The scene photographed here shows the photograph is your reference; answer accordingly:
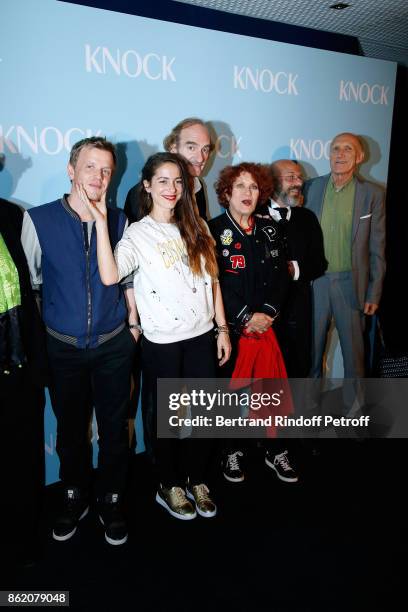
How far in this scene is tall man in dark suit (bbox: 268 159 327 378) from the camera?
292cm

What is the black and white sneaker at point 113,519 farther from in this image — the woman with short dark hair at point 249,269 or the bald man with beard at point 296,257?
the bald man with beard at point 296,257

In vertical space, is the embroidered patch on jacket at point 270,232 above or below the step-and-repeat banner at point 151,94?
below

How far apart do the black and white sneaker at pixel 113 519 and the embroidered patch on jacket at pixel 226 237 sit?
4.52 ft

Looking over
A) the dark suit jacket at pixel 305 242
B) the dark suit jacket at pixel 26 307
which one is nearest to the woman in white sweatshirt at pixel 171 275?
the dark suit jacket at pixel 26 307

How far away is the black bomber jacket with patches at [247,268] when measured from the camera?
2.61m

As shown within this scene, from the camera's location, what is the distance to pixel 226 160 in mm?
3055

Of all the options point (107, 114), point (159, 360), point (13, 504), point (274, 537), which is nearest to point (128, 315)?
point (159, 360)

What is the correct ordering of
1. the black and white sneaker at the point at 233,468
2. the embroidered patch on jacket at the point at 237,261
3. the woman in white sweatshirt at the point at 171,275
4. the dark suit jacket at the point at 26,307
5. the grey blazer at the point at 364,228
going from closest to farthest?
the dark suit jacket at the point at 26,307 < the woman in white sweatshirt at the point at 171,275 < the embroidered patch on jacket at the point at 237,261 < the black and white sneaker at the point at 233,468 < the grey blazer at the point at 364,228

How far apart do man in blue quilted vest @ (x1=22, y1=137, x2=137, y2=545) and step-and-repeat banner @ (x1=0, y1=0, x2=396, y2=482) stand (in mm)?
470

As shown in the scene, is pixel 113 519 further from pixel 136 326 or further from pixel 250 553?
pixel 136 326

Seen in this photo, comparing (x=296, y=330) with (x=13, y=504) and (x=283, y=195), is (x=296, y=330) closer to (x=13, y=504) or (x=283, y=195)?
(x=283, y=195)

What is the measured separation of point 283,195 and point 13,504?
223 cm

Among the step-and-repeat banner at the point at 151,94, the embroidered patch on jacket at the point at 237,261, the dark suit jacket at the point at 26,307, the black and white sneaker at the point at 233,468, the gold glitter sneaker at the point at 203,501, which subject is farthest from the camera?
the black and white sneaker at the point at 233,468

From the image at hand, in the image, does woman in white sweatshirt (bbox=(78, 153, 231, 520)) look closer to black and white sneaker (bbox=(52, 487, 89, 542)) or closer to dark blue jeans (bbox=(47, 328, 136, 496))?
dark blue jeans (bbox=(47, 328, 136, 496))
